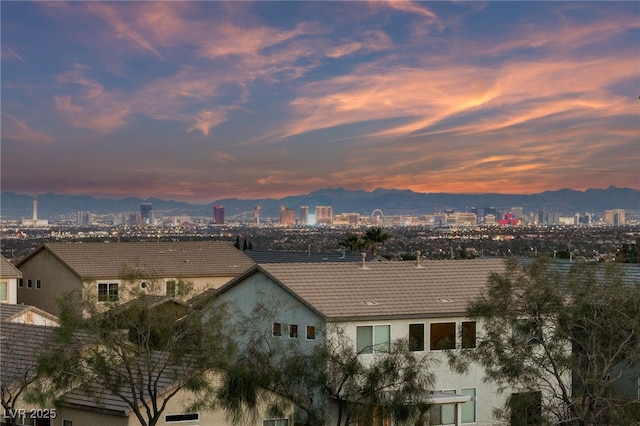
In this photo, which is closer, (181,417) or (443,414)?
(181,417)

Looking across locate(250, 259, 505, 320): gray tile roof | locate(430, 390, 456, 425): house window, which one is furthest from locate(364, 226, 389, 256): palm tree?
locate(430, 390, 456, 425): house window

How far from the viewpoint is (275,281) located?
1789 inches

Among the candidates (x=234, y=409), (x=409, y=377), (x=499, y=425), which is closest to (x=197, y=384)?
(x=234, y=409)

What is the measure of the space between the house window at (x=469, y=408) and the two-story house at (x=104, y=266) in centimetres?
3087

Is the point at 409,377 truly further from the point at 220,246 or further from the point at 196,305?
the point at 220,246

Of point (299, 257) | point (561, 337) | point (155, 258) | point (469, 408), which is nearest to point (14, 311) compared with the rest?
point (469, 408)

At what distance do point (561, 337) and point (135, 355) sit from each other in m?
13.9

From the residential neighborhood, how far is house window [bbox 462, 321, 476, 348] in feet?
0.18

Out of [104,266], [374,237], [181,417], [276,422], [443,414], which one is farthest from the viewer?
[374,237]

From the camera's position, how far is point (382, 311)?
4322 centimetres

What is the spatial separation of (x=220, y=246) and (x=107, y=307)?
161ft

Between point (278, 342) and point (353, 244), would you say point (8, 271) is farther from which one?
point (353, 244)

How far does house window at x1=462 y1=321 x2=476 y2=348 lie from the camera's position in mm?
43125

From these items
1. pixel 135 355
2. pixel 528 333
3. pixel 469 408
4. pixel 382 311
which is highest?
pixel 382 311
